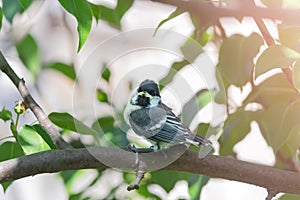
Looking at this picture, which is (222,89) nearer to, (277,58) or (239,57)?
(239,57)

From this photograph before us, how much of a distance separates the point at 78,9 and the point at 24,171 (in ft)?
0.88

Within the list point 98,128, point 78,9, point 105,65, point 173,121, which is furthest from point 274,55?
point 105,65

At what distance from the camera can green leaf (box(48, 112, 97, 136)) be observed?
4.19 ft

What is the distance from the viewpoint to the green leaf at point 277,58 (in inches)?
41.2

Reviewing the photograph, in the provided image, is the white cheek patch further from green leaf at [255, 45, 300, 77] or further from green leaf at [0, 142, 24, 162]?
green leaf at [0, 142, 24, 162]

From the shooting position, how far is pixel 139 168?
1032mm

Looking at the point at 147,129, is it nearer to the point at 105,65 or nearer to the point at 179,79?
the point at 179,79

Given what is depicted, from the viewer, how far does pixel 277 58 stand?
1.05m

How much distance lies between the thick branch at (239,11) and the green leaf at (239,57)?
0.24ft

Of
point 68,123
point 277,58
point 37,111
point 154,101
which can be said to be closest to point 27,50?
point 68,123

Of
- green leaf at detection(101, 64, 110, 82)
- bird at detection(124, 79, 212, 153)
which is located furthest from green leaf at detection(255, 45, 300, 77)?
green leaf at detection(101, 64, 110, 82)

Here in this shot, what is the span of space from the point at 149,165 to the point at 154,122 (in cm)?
7

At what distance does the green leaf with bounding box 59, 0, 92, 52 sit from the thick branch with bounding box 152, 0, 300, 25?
142 millimetres

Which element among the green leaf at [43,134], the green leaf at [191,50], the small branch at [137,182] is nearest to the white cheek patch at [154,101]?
the small branch at [137,182]
